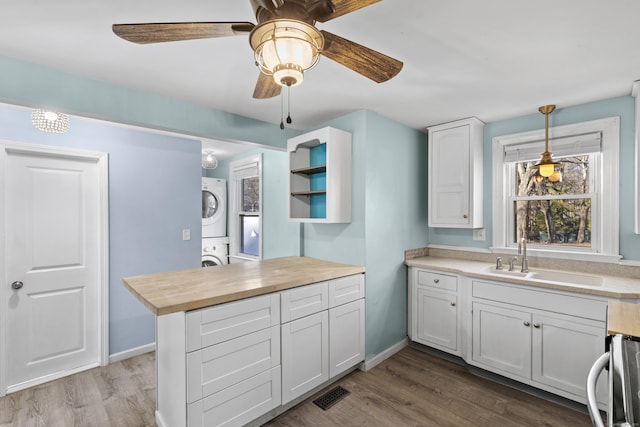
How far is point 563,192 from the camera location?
9.04 feet

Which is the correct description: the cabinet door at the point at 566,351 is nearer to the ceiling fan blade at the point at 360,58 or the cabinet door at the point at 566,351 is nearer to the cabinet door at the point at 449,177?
the cabinet door at the point at 449,177

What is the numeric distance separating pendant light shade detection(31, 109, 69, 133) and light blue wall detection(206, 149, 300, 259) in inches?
78.1

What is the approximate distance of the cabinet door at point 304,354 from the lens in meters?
2.13

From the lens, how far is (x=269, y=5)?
100 cm

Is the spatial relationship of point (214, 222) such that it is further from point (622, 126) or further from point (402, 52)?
point (622, 126)

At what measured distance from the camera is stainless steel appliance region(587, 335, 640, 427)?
856 mm

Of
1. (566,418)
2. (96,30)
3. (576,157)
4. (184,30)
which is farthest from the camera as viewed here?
(576,157)

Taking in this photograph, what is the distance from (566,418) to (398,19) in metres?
2.72

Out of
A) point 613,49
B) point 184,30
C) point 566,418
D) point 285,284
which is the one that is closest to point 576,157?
point 613,49

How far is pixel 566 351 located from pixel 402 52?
7.53 ft

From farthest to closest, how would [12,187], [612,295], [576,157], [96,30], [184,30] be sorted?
[576,157], [12,187], [612,295], [96,30], [184,30]

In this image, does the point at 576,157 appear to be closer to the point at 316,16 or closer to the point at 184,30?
the point at 316,16

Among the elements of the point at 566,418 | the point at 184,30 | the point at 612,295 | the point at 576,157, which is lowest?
the point at 566,418

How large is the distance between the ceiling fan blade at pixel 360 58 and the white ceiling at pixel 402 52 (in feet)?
0.91
